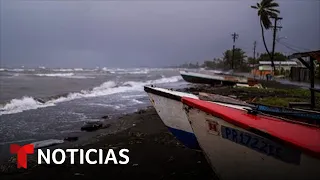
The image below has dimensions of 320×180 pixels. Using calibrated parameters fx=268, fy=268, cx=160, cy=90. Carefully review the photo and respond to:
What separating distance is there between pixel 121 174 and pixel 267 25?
35834 mm

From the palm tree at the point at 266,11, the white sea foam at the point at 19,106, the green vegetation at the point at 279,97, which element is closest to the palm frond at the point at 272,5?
the palm tree at the point at 266,11

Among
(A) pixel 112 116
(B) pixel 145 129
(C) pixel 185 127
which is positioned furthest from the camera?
(A) pixel 112 116

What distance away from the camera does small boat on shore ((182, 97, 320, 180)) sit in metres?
3.55

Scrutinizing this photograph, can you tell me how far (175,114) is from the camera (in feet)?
21.5

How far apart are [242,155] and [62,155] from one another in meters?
4.77

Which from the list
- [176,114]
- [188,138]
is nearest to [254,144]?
[188,138]

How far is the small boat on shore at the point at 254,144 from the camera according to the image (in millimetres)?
3547

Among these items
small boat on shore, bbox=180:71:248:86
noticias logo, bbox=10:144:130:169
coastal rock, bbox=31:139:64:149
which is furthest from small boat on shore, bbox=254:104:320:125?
small boat on shore, bbox=180:71:248:86

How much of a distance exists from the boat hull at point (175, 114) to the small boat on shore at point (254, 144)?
1.43 meters

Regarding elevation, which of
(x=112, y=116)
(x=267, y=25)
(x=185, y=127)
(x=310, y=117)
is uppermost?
(x=267, y=25)

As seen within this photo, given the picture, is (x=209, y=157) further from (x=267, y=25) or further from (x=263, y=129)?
(x=267, y=25)

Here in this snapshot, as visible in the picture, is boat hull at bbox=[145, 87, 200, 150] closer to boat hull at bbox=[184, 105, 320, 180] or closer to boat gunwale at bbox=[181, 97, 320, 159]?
boat hull at bbox=[184, 105, 320, 180]

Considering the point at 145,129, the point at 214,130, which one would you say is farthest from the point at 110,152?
the point at 214,130

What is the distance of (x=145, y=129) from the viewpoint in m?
10.1
